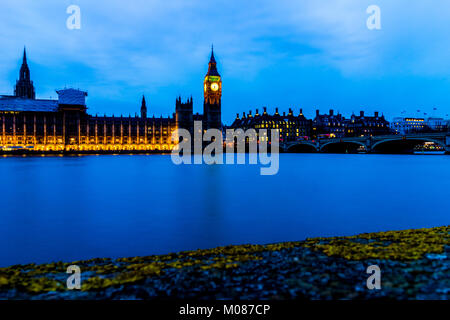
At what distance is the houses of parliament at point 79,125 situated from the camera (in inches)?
4338

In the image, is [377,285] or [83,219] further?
[83,219]

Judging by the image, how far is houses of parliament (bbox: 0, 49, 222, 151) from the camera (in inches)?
4338

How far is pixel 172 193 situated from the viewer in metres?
22.3

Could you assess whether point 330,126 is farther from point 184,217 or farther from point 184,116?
point 184,217

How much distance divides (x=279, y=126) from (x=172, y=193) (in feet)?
426

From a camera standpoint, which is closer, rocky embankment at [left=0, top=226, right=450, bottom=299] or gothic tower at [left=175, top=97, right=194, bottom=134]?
rocky embankment at [left=0, top=226, right=450, bottom=299]

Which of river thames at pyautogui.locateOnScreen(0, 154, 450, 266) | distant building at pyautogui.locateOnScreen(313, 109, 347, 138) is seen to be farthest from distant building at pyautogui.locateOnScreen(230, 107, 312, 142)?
river thames at pyautogui.locateOnScreen(0, 154, 450, 266)

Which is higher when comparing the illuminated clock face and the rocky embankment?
the illuminated clock face

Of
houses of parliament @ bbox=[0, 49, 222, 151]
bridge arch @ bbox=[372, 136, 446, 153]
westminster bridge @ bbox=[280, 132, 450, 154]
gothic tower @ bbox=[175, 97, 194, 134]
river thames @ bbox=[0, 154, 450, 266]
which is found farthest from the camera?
gothic tower @ bbox=[175, 97, 194, 134]

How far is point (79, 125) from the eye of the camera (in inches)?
4532

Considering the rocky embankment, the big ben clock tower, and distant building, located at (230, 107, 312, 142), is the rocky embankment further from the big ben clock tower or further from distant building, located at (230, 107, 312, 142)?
distant building, located at (230, 107, 312, 142)

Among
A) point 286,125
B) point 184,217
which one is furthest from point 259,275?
point 286,125

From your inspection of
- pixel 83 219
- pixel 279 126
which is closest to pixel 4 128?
pixel 279 126

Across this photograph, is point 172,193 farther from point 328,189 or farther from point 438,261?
point 438,261
